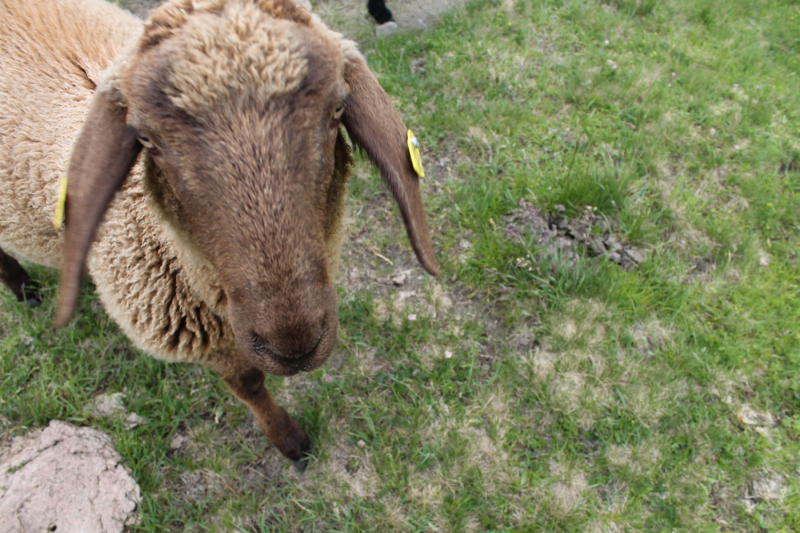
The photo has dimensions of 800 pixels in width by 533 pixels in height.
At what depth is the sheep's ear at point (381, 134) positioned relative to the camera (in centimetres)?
167

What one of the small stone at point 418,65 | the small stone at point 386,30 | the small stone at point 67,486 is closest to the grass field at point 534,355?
the small stone at point 67,486

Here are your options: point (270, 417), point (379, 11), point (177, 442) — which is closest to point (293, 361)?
point (270, 417)

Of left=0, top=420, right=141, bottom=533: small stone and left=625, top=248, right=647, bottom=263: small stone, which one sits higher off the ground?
left=625, top=248, right=647, bottom=263: small stone

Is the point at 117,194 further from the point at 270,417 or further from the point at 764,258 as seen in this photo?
the point at 764,258

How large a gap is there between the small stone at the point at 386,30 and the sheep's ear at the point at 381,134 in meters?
3.34

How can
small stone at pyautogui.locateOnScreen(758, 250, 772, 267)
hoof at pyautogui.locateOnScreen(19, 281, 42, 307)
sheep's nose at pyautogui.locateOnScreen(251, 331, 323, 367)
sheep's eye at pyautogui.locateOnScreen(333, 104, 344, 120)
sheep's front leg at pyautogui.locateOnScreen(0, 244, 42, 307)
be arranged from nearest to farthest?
sheep's nose at pyautogui.locateOnScreen(251, 331, 323, 367) → sheep's eye at pyautogui.locateOnScreen(333, 104, 344, 120) → sheep's front leg at pyautogui.locateOnScreen(0, 244, 42, 307) → hoof at pyautogui.locateOnScreen(19, 281, 42, 307) → small stone at pyautogui.locateOnScreen(758, 250, 772, 267)

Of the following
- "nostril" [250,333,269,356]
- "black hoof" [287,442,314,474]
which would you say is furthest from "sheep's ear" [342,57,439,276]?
"black hoof" [287,442,314,474]

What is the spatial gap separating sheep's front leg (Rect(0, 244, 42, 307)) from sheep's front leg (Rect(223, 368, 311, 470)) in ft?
6.45

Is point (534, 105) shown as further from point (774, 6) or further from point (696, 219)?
point (774, 6)

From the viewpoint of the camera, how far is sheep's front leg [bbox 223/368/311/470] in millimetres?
2354

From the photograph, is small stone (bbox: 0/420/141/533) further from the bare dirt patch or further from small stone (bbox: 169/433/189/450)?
the bare dirt patch

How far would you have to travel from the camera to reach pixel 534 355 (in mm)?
2969

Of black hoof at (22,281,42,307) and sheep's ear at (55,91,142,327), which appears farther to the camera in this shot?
black hoof at (22,281,42,307)

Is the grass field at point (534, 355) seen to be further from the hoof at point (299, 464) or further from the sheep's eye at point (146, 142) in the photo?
the sheep's eye at point (146, 142)
